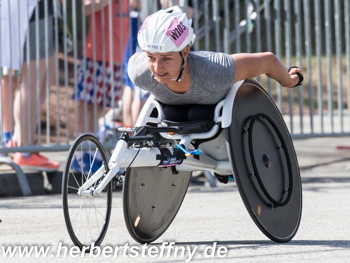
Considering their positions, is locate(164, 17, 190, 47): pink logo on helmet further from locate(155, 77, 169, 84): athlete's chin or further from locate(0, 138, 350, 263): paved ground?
locate(0, 138, 350, 263): paved ground

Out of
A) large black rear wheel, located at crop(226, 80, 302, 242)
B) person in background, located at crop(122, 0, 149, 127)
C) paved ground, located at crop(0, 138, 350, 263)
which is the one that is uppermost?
person in background, located at crop(122, 0, 149, 127)

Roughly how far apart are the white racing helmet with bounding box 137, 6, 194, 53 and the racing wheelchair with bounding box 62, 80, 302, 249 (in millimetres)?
441

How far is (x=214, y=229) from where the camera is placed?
188 inches

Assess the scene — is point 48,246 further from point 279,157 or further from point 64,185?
point 279,157

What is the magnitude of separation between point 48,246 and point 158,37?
1.34 meters

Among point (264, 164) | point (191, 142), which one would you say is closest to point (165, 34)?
point (191, 142)

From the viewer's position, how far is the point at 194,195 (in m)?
6.61

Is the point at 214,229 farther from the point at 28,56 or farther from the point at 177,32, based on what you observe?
the point at 28,56

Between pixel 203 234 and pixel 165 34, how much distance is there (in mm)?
1340

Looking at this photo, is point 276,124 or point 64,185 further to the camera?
point 276,124

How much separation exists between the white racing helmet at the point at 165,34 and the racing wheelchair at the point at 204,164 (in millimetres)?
441

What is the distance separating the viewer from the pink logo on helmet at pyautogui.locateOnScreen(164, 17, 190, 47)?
4.01 m

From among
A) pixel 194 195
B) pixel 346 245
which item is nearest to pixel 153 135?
pixel 346 245

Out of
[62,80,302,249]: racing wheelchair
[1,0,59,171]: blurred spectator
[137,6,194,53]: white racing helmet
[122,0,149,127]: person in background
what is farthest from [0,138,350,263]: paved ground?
[137,6,194,53]: white racing helmet
